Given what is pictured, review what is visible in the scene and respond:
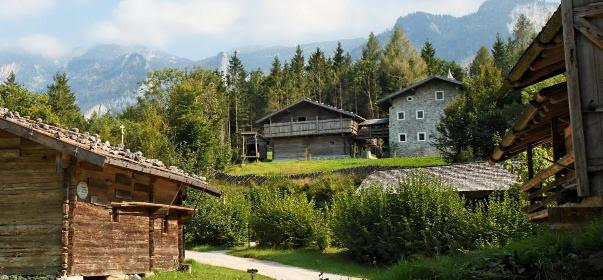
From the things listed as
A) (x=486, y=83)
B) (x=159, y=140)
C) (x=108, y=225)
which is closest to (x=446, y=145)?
(x=486, y=83)

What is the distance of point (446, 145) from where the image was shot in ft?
160

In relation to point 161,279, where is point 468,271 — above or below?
above

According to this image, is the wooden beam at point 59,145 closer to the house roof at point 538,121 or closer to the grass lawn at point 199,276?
the grass lawn at point 199,276

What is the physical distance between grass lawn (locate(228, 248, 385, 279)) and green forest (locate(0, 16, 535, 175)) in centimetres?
979

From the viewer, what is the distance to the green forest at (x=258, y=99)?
47188 mm

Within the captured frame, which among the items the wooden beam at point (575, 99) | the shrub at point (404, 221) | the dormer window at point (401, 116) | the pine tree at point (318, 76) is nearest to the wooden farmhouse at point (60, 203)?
the wooden beam at point (575, 99)

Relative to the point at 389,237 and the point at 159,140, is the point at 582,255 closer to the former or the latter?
the point at 389,237

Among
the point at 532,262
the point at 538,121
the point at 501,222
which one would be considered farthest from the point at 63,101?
the point at 532,262

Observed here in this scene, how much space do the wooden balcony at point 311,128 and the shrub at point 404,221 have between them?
115 feet

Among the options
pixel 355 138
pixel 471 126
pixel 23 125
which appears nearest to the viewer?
pixel 23 125

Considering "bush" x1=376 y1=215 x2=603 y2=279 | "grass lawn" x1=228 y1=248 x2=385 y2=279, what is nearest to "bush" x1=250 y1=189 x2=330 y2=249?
"grass lawn" x1=228 y1=248 x2=385 y2=279

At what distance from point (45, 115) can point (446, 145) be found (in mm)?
36030

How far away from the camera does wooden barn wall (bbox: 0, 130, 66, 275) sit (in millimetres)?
14500

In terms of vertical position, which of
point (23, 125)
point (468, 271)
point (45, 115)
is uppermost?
point (45, 115)
